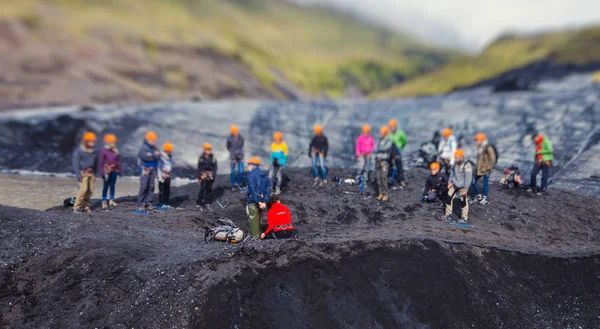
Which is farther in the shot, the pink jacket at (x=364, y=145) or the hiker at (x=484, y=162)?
the pink jacket at (x=364, y=145)

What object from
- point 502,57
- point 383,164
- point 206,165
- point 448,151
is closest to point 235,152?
point 206,165

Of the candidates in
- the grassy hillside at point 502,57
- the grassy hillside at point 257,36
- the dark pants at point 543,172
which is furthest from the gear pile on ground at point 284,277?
the grassy hillside at point 502,57

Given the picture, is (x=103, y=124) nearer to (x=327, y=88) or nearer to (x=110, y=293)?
(x=110, y=293)

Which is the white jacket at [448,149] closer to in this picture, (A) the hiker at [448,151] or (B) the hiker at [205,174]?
(A) the hiker at [448,151]

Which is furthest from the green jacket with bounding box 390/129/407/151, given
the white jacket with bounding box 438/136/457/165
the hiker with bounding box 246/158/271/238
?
→ the hiker with bounding box 246/158/271/238

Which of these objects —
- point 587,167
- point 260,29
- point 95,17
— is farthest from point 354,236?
point 260,29

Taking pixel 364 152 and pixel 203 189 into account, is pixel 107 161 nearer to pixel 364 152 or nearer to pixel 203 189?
pixel 203 189

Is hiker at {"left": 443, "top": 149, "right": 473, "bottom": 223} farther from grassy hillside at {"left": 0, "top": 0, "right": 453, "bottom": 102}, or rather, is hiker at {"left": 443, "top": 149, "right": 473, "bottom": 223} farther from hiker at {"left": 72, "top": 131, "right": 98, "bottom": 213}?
grassy hillside at {"left": 0, "top": 0, "right": 453, "bottom": 102}
